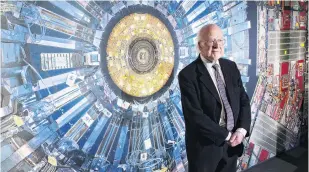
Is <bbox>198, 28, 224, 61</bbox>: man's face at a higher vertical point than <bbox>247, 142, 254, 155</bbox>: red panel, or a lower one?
higher

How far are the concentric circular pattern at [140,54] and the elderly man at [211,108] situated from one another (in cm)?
51

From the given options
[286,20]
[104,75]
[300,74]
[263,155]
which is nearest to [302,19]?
[286,20]

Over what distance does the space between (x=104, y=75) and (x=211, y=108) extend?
2.52 feet

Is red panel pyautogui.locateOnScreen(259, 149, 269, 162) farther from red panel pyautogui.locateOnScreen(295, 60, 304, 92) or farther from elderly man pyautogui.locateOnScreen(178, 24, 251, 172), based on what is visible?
elderly man pyautogui.locateOnScreen(178, 24, 251, 172)

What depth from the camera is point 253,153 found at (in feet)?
10.4

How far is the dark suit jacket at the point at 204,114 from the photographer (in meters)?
1.75

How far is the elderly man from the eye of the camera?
1.76 m

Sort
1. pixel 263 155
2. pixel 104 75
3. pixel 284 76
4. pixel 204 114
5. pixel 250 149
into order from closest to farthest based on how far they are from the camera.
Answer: pixel 204 114 → pixel 104 75 → pixel 250 149 → pixel 263 155 → pixel 284 76

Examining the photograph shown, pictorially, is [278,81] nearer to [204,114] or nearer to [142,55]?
[142,55]

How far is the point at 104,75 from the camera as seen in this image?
6.83ft

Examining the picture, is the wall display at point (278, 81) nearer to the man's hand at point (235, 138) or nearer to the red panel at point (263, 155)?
the red panel at point (263, 155)

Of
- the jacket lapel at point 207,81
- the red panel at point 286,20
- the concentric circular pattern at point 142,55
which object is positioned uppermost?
the red panel at point 286,20

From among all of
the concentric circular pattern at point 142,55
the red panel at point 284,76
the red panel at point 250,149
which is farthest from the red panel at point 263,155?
the concentric circular pattern at point 142,55

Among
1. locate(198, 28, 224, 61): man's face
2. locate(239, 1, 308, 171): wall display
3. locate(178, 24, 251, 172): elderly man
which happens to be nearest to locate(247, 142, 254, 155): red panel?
locate(239, 1, 308, 171): wall display
